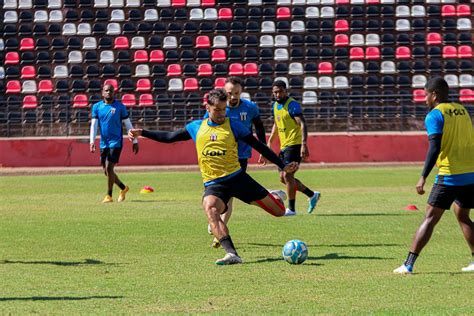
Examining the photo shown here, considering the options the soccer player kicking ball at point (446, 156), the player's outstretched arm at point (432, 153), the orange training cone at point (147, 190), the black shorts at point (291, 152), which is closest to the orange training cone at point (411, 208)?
the black shorts at point (291, 152)

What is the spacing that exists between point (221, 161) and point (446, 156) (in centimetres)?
274

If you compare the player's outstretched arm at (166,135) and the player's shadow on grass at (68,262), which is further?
the player's outstretched arm at (166,135)

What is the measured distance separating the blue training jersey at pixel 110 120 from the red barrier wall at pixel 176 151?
12.0m

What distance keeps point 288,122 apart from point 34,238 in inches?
215

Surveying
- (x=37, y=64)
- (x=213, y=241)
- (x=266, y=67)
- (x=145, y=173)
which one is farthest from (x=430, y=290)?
(x=37, y=64)

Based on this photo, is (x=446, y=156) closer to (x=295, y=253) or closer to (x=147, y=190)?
(x=295, y=253)

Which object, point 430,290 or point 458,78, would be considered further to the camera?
point 458,78

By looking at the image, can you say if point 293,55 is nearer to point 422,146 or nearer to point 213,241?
point 422,146

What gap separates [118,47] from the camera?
3828 centimetres

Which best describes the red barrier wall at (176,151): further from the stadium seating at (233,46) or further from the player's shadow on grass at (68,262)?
the player's shadow on grass at (68,262)

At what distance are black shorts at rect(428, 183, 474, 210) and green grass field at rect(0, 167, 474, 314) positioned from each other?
751mm

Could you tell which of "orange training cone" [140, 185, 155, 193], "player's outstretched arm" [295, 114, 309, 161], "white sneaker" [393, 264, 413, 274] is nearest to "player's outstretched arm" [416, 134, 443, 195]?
"white sneaker" [393, 264, 413, 274]

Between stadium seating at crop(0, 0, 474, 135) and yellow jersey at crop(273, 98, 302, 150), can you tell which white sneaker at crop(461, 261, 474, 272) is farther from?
stadium seating at crop(0, 0, 474, 135)

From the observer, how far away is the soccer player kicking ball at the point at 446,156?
35.1 feet
